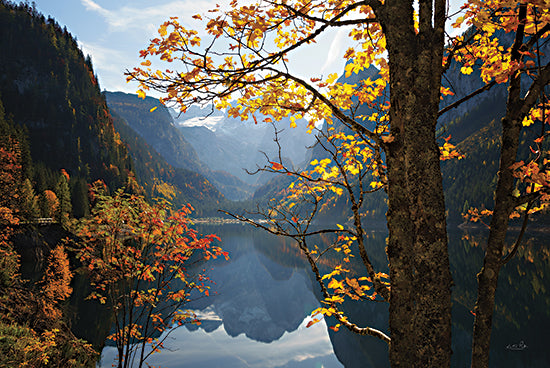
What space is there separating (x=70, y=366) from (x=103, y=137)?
114266mm

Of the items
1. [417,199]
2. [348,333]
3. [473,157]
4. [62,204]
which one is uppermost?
[473,157]

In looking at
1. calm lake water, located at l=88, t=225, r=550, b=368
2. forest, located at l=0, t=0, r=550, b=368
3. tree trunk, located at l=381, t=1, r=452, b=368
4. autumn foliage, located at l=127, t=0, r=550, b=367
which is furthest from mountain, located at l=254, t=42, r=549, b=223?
tree trunk, located at l=381, t=1, r=452, b=368

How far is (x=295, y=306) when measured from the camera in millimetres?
44406

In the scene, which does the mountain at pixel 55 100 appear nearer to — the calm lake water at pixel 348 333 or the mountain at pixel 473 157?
the mountain at pixel 473 157

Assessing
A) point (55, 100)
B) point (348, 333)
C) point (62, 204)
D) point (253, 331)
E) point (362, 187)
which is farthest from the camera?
point (55, 100)

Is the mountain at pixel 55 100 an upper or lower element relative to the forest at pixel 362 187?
upper

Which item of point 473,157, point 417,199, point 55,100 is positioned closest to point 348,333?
point 417,199

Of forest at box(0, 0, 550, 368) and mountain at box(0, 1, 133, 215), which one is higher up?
mountain at box(0, 1, 133, 215)
